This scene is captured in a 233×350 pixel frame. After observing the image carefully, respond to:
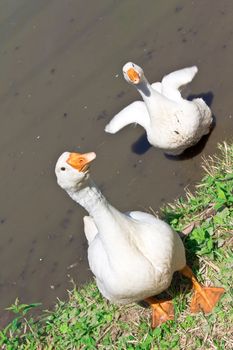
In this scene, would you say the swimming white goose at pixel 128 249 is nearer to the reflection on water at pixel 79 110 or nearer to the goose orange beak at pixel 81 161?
the goose orange beak at pixel 81 161

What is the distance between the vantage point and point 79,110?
7.51 m

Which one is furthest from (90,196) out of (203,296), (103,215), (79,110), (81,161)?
(79,110)

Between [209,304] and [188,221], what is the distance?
0.92 metres

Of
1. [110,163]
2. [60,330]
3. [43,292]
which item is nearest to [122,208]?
[110,163]

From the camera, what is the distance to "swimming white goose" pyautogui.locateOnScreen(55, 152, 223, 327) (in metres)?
4.24

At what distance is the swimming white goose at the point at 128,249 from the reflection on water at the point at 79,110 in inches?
63.8

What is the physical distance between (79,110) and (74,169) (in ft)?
11.6

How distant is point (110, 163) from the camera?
6.86 m

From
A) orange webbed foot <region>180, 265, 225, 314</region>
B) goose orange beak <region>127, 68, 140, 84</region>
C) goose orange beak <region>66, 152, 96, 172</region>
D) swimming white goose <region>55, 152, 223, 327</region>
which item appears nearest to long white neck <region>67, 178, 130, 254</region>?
swimming white goose <region>55, 152, 223, 327</region>

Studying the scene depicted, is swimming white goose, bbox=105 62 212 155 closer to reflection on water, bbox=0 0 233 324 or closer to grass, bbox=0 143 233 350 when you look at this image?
reflection on water, bbox=0 0 233 324

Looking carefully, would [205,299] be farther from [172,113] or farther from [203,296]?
[172,113]

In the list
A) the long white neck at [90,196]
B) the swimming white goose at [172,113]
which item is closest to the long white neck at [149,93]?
the swimming white goose at [172,113]

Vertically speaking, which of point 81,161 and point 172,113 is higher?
point 81,161

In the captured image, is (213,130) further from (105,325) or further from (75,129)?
(105,325)
